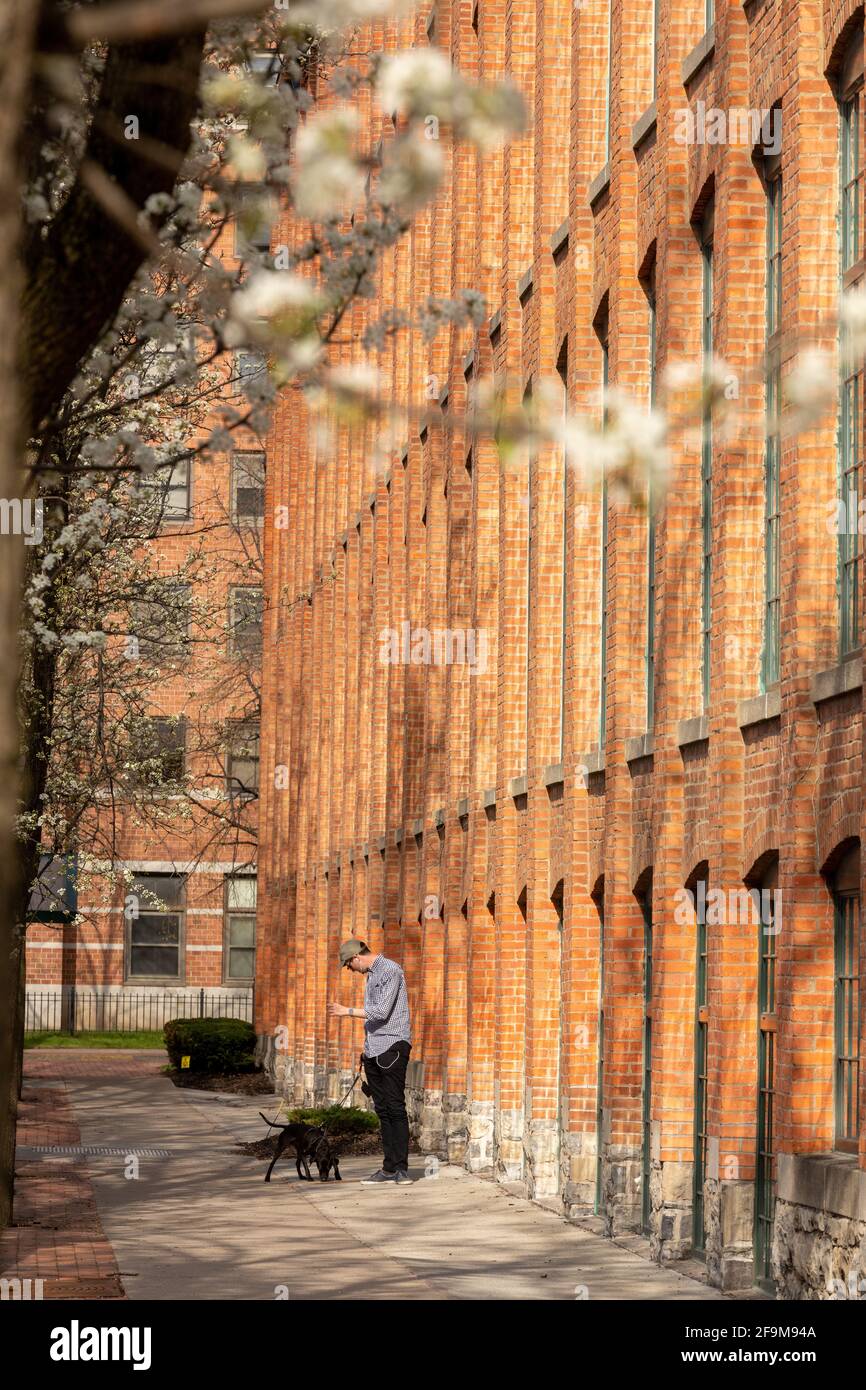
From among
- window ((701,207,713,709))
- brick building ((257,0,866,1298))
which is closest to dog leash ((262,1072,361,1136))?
brick building ((257,0,866,1298))

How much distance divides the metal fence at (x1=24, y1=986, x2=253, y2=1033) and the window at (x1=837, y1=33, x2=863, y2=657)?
43.3 meters

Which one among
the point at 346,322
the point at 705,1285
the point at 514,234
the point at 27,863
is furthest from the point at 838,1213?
the point at 346,322

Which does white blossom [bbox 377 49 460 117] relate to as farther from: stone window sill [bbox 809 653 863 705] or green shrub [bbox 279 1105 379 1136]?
green shrub [bbox 279 1105 379 1136]

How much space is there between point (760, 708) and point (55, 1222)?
270 inches

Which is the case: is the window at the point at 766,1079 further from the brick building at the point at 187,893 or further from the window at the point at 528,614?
the brick building at the point at 187,893

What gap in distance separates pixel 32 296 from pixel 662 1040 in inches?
392

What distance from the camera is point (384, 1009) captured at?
19.6 meters

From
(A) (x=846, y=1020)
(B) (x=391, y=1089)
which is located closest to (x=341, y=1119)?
(B) (x=391, y=1089)

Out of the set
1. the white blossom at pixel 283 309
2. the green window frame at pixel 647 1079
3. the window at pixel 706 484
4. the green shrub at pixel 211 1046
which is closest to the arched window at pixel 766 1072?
the window at pixel 706 484

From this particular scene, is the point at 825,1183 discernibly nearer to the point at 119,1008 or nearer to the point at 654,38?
the point at 654,38

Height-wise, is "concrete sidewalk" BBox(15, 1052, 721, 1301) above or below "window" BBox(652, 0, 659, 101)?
below

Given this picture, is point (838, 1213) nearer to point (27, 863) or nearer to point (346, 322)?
point (27, 863)

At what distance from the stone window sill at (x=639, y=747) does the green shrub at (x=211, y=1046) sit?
951 inches

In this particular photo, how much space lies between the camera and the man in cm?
1934
